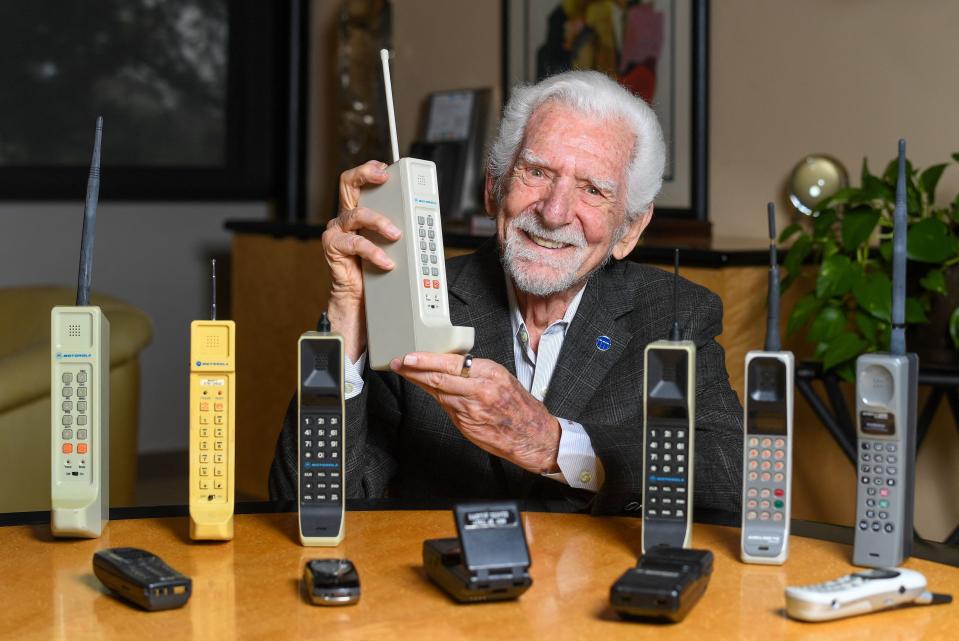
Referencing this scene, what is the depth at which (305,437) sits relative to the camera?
1.31m

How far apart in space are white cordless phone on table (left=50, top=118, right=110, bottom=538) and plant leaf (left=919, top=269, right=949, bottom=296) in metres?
1.43

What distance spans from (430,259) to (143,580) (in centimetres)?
49

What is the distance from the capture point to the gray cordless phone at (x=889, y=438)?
3.96 feet

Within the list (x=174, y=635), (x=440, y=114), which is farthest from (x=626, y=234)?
(x=440, y=114)

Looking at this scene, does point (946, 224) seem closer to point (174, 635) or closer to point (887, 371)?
point (887, 371)

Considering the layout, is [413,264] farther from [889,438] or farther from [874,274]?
[874,274]

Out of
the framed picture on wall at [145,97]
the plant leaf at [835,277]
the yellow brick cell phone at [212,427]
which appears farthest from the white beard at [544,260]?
the framed picture on wall at [145,97]

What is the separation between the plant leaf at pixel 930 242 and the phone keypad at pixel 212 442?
4.30 feet

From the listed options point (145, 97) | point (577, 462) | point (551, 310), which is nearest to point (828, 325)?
point (551, 310)

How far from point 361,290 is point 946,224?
1.14 metres

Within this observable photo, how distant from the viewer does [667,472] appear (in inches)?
49.8

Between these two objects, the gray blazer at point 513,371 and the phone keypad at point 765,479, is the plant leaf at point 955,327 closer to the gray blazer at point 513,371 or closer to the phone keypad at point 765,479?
the gray blazer at point 513,371

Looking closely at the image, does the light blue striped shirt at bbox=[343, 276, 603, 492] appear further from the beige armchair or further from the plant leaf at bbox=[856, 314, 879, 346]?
the beige armchair

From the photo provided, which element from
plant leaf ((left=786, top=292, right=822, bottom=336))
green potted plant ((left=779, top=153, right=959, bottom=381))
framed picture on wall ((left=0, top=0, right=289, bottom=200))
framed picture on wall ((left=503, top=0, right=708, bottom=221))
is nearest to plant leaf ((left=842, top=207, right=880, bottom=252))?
green potted plant ((left=779, top=153, right=959, bottom=381))
